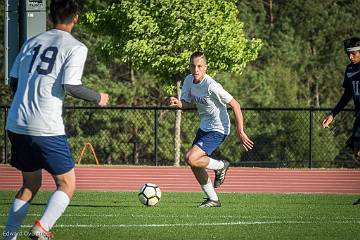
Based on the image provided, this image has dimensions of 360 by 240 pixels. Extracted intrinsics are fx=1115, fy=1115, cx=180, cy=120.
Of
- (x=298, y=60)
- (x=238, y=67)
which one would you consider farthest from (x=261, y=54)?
(x=238, y=67)

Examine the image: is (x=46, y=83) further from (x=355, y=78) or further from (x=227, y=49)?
(x=227, y=49)

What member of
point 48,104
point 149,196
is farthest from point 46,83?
point 149,196

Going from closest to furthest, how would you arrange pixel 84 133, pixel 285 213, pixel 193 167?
pixel 285 213 → pixel 193 167 → pixel 84 133

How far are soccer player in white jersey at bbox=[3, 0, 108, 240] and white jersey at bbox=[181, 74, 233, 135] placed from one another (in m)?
5.22

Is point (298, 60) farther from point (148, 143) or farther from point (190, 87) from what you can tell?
point (190, 87)

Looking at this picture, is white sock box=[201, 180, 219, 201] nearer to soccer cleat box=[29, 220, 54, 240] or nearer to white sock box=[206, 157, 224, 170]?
white sock box=[206, 157, 224, 170]

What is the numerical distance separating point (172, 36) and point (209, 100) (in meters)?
18.3

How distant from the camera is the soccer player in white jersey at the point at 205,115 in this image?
14.5 metres

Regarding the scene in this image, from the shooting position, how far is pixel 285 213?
45.3 feet

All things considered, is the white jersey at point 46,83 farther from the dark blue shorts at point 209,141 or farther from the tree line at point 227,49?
the tree line at point 227,49

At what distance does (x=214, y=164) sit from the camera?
15086 mm

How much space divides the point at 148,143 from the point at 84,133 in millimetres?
3065

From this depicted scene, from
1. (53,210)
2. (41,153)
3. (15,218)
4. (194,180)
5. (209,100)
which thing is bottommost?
(194,180)

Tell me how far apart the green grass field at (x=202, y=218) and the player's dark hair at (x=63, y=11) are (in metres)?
2.22
